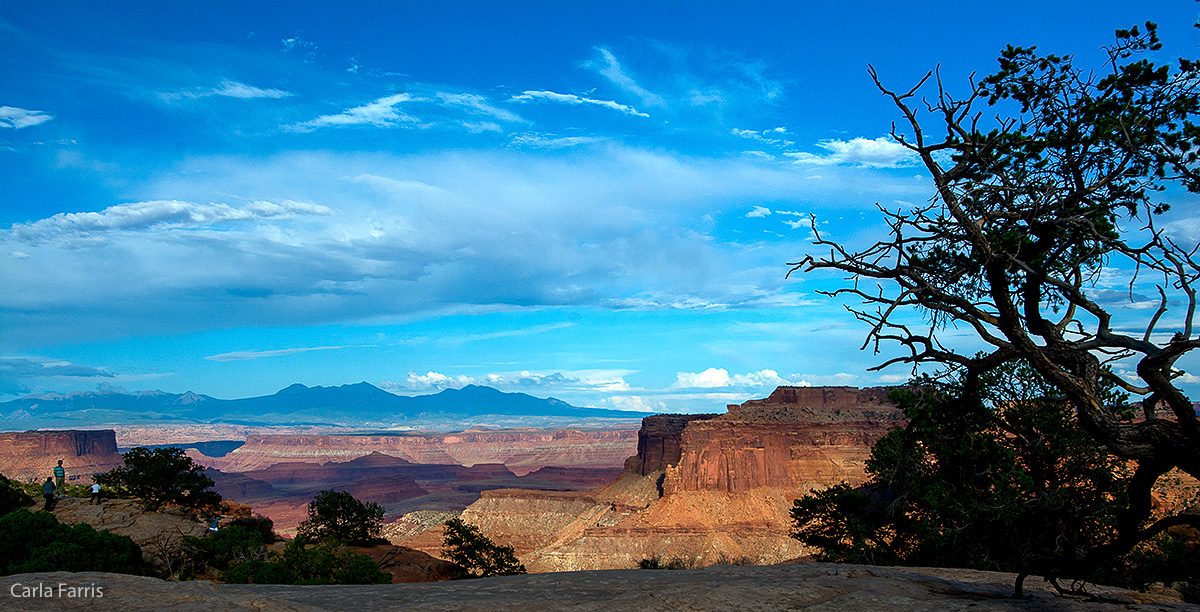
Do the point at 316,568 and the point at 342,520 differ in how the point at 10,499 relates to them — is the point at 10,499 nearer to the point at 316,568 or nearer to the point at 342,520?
the point at 316,568

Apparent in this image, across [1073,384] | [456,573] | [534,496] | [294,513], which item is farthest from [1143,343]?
[294,513]

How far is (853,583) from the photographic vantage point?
11.4 metres

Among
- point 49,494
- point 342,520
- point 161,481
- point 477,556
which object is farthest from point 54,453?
point 49,494

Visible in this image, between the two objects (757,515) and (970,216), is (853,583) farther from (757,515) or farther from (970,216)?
(757,515)

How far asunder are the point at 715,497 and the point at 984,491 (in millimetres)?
83497

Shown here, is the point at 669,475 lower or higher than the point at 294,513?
higher

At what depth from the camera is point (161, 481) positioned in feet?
117

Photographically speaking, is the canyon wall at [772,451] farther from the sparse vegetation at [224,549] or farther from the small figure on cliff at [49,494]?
the small figure on cliff at [49,494]

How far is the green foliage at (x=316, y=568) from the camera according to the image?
870 inches

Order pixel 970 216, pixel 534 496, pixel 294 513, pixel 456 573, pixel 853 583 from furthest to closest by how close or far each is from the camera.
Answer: pixel 294 513 → pixel 534 496 → pixel 456 573 → pixel 853 583 → pixel 970 216

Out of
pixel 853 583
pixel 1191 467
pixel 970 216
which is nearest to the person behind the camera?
pixel 1191 467

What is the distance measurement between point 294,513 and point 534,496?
3135 inches

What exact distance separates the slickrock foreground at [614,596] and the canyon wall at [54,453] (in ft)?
631

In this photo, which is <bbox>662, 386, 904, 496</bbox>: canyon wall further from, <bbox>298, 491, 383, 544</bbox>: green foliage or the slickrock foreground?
the slickrock foreground
